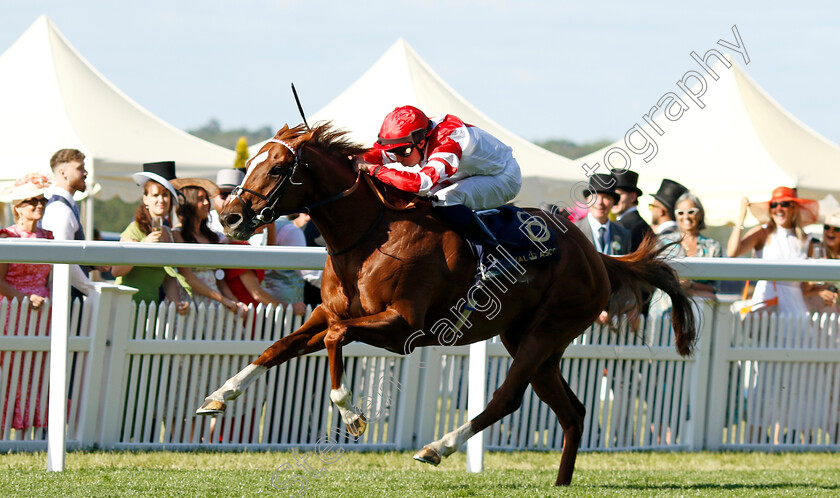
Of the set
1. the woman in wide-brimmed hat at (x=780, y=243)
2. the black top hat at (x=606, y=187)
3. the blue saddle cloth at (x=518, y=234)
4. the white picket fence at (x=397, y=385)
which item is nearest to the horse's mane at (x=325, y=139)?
the blue saddle cloth at (x=518, y=234)

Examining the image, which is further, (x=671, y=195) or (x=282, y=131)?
(x=671, y=195)

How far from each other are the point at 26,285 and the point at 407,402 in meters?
2.46

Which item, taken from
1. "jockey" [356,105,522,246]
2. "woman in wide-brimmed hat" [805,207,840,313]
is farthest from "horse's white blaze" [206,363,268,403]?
→ "woman in wide-brimmed hat" [805,207,840,313]

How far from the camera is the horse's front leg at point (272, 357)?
166 inches

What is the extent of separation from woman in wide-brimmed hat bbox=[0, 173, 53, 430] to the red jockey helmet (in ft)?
8.43

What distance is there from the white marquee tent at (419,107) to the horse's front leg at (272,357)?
7.66m

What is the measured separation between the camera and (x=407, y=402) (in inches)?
266

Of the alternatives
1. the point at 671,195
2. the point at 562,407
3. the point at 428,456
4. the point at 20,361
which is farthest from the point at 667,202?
the point at 20,361

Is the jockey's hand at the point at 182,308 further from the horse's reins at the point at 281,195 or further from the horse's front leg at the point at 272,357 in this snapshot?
the horse's reins at the point at 281,195

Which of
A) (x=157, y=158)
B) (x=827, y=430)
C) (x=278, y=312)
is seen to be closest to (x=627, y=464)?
(x=827, y=430)

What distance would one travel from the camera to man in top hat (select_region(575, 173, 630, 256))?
7477 mm

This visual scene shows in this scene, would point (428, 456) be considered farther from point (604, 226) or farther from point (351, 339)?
point (604, 226)

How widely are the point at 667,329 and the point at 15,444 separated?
14.1 ft

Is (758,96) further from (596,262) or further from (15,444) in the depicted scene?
(15,444)
